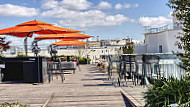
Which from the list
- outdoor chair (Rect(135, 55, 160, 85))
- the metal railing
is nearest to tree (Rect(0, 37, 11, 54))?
the metal railing

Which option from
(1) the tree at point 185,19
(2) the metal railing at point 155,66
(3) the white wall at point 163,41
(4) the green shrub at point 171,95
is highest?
(3) the white wall at point 163,41

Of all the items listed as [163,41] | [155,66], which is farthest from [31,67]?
[163,41]

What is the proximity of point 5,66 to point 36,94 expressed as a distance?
315cm

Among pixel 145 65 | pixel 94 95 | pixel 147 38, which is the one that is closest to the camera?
pixel 94 95

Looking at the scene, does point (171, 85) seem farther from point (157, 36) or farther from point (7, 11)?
point (157, 36)

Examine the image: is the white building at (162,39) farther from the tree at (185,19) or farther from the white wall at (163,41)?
the tree at (185,19)

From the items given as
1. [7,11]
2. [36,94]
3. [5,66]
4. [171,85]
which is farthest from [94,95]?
[7,11]

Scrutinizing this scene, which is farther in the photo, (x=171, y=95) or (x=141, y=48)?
(x=141, y=48)

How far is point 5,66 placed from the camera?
27.9ft

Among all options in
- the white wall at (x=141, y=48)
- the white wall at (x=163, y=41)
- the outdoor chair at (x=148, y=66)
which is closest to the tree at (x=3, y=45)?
the outdoor chair at (x=148, y=66)

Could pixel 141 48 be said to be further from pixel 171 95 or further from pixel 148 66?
pixel 171 95

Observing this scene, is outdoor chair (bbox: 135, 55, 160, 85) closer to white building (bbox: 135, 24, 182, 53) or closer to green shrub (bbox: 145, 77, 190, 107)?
green shrub (bbox: 145, 77, 190, 107)

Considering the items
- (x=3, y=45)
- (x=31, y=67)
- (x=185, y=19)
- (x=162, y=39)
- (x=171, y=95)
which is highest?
(x=162, y=39)

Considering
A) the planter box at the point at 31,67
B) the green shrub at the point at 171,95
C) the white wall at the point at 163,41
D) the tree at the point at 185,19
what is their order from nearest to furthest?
the green shrub at the point at 171,95 < the tree at the point at 185,19 < the planter box at the point at 31,67 < the white wall at the point at 163,41
